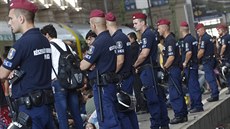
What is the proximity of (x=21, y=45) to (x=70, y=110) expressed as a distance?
3.29 m

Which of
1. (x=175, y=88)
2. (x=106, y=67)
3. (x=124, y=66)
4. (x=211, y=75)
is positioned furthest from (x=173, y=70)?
(x=211, y=75)

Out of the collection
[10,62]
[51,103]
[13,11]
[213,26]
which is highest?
[13,11]

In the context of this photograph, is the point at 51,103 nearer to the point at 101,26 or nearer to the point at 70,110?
the point at 101,26

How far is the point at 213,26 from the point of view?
4950cm

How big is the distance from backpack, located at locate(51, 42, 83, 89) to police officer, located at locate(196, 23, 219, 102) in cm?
568

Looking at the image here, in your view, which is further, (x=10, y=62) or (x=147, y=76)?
(x=147, y=76)

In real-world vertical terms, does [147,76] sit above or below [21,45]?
below

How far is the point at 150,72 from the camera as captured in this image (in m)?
10.4

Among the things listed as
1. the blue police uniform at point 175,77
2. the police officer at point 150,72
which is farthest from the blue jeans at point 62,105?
the blue police uniform at point 175,77

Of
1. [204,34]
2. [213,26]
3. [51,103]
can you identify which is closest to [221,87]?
[204,34]

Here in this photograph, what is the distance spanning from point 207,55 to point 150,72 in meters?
4.94

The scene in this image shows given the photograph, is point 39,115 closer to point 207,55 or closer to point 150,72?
point 150,72

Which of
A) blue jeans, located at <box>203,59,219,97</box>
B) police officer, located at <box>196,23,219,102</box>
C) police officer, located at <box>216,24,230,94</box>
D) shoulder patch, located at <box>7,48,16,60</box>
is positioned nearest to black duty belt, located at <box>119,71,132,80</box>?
shoulder patch, located at <box>7,48,16,60</box>

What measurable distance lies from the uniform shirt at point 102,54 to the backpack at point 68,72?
85 centimetres
